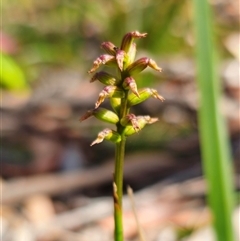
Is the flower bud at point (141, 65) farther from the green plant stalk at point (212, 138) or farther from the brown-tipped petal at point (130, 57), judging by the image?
the green plant stalk at point (212, 138)

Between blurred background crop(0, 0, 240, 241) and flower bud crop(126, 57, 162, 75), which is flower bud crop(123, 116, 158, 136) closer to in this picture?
flower bud crop(126, 57, 162, 75)

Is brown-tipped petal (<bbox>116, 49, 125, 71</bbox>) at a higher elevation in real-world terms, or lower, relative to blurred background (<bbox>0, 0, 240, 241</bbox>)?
lower

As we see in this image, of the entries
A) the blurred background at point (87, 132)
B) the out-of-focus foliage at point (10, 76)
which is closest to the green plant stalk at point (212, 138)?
the blurred background at point (87, 132)

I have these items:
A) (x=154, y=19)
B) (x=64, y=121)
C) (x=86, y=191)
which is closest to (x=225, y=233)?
(x=86, y=191)

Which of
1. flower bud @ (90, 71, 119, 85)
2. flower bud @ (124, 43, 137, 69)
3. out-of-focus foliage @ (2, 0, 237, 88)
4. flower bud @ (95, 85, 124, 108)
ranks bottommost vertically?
flower bud @ (95, 85, 124, 108)

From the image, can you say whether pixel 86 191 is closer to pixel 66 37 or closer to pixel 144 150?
pixel 144 150

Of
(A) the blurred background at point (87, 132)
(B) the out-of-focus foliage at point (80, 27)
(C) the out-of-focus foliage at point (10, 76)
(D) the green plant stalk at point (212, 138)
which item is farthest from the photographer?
(B) the out-of-focus foliage at point (80, 27)

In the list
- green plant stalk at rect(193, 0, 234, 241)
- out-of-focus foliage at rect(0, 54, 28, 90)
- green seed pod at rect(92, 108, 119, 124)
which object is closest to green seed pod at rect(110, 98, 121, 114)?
green seed pod at rect(92, 108, 119, 124)
